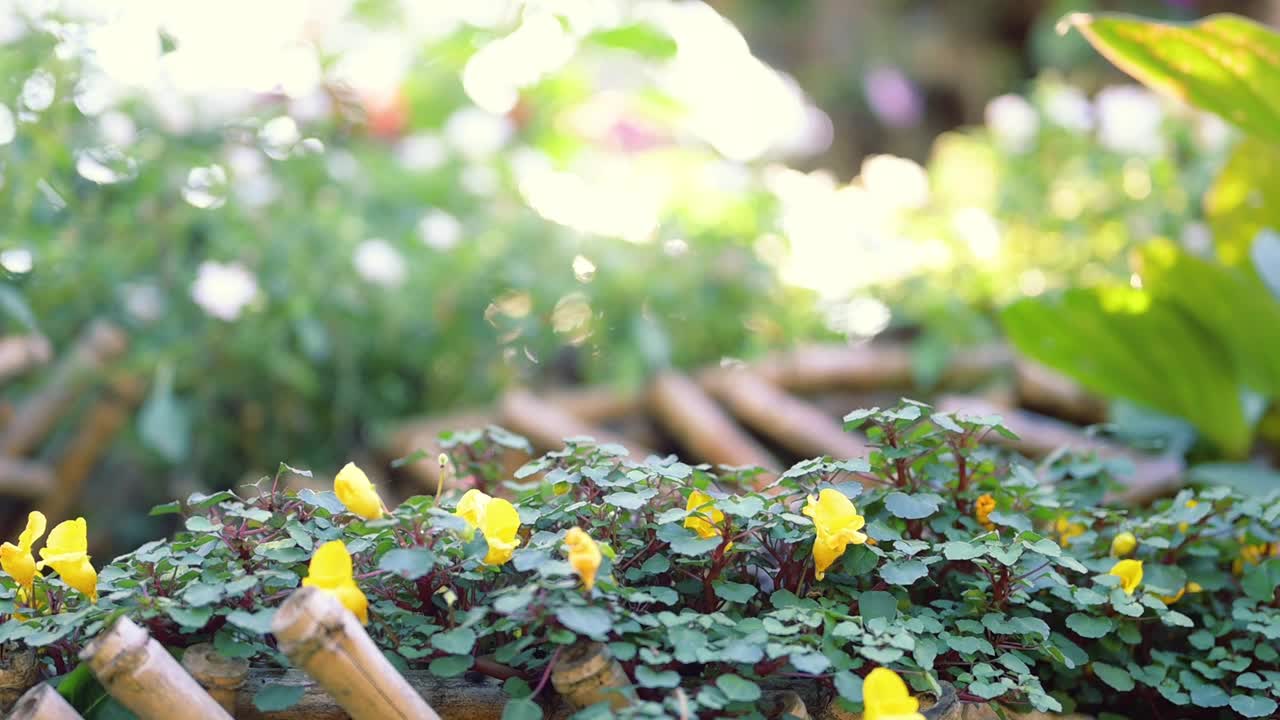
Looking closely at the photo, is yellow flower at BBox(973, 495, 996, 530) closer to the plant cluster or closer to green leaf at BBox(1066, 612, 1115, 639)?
the plant cluster

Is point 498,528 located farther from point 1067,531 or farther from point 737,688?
point 1067,531

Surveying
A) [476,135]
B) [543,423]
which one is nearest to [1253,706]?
[543,423]

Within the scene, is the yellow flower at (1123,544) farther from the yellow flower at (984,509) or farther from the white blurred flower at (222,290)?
the white blurred flower at (222,290)

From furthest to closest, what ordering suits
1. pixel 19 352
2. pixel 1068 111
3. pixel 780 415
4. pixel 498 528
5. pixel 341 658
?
pixel 1068 111 → pixel 780 415 → pixel 19 352 → pixel 498 528 → pixel 341 658

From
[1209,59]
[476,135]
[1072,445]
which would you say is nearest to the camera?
[1209,59]

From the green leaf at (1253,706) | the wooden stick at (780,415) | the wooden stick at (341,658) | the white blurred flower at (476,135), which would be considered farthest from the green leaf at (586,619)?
the white blurred flower at (476,135)

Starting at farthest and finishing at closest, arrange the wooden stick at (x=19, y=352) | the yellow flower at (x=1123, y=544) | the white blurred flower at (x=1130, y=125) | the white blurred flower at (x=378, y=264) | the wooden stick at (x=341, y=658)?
the white blurred flower at (x=1130, y=125) → the white blurred flower at (x=378, y=264) → the wooden stick at (x=19, y=352) → the yellow flower at (x=1123, y=544) → the wooden stick at (x=341, y=658)

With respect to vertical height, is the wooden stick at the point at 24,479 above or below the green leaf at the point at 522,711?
below
